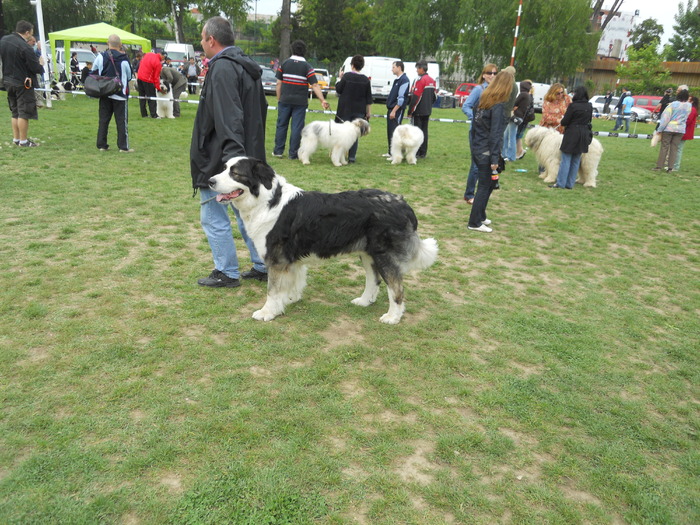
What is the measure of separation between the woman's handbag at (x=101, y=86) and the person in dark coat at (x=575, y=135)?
860 cm

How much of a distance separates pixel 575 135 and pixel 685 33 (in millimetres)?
61481

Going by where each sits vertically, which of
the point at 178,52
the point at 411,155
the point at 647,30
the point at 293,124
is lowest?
the point at 411,155

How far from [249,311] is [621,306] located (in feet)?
12.1

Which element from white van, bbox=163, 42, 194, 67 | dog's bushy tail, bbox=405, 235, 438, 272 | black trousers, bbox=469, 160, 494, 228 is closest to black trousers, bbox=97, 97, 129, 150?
black trousers, bbox=469, 160, 494, 228

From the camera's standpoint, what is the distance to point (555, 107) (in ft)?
35.5

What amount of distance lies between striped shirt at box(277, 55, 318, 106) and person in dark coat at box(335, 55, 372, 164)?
0.84m

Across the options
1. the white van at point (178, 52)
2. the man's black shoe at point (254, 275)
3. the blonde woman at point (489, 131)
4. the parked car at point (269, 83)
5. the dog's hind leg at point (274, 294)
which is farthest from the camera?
the white van at point (178, 52)

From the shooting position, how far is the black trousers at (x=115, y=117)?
9586mm

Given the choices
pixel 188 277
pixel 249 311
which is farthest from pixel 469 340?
pixel 188 277

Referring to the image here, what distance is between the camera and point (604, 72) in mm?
46500

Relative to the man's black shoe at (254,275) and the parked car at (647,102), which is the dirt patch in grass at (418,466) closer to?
the man's black shoe at (254,275)

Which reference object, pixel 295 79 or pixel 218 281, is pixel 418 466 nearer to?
pixel 218 281

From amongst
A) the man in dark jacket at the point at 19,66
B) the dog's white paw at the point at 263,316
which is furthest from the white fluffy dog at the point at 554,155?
the man in dark jacket at the point at 19,66

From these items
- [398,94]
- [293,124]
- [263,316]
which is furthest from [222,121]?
[398,94]
